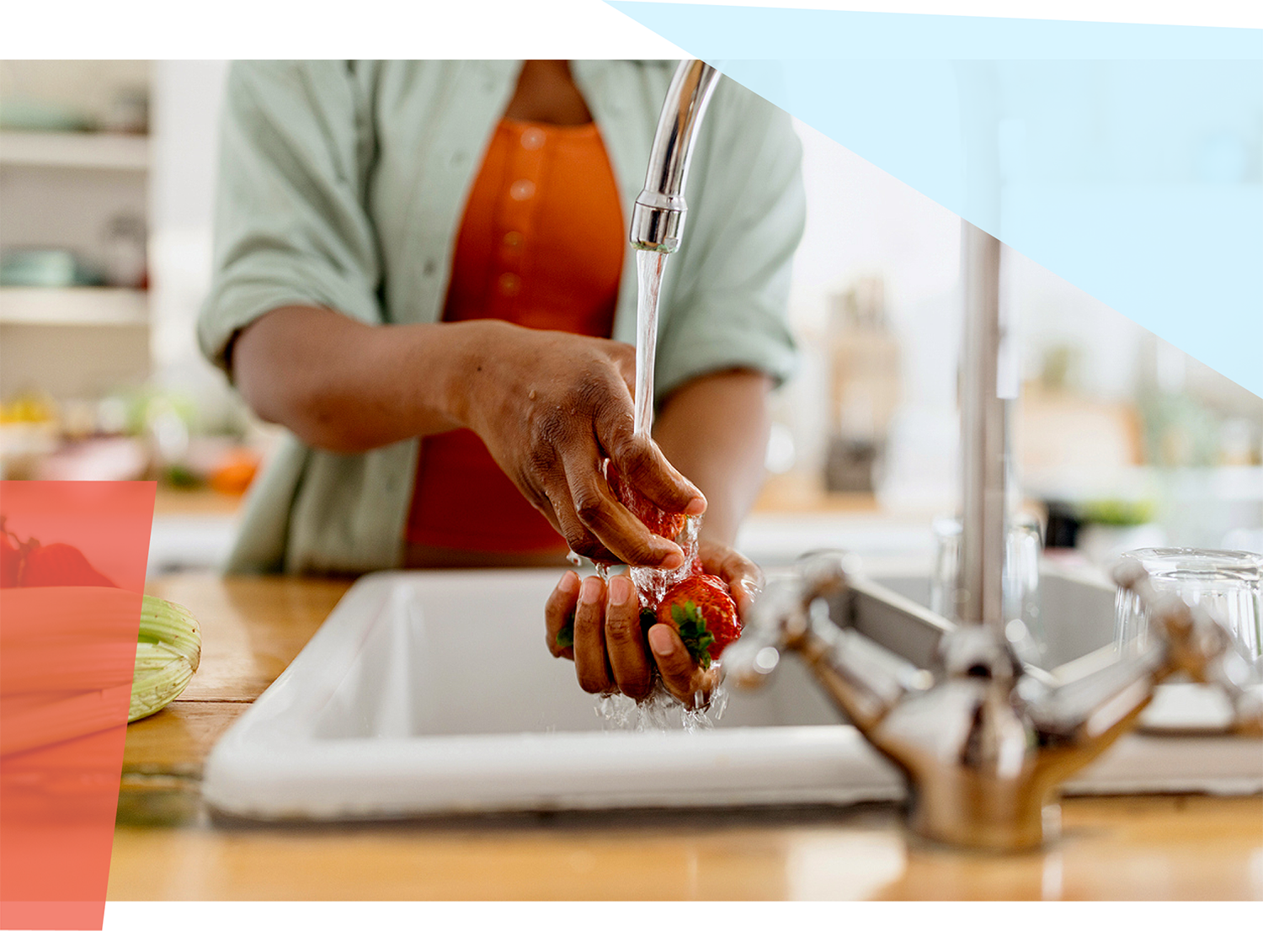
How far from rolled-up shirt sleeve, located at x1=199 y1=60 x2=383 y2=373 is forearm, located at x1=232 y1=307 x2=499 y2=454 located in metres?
0.04

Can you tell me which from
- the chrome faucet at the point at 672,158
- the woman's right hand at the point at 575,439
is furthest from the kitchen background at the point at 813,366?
the chrome faucet at the point at 672,158

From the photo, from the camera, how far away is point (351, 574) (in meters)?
1.09

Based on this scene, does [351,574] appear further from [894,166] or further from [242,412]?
[242,412]

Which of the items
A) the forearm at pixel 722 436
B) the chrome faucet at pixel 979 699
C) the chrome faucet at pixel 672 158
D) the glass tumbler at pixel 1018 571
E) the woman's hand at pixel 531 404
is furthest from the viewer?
the forearm at pixel 722 436

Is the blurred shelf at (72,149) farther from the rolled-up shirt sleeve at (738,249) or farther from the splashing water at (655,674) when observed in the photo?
the splashing water at (655,674)

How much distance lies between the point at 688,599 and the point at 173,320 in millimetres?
2247

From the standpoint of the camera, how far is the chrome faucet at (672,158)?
48cm

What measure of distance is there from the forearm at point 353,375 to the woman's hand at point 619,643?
15cm

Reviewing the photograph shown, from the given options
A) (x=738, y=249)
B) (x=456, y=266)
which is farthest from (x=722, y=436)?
(x=456, y=266)

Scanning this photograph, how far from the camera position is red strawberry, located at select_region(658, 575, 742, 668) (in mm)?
630

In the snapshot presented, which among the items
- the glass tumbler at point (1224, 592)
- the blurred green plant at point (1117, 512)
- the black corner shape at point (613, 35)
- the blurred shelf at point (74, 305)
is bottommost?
the blurred green plant at point (1117, 512)

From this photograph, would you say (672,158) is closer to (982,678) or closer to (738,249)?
(982,678)

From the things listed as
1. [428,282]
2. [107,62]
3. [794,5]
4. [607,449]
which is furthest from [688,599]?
[107,62]

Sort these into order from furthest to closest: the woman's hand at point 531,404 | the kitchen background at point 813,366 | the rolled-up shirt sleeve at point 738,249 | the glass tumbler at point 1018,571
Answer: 1. the kitchen background at point 813,366
2. the rolled-up shirt sleeve at point 738,249
3. the glass tumbler at point 1018,571
4. the woman's hand at point 531,404
